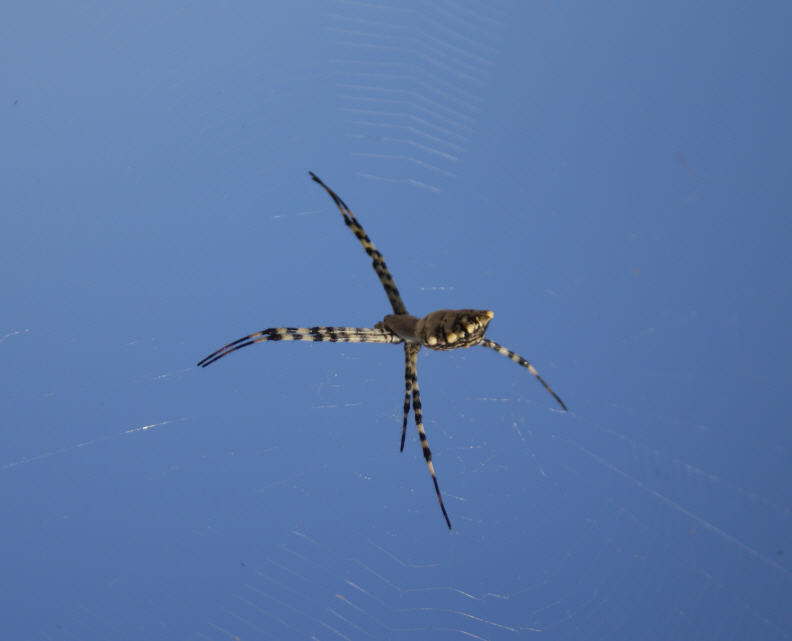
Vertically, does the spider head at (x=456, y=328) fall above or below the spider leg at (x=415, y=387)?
above

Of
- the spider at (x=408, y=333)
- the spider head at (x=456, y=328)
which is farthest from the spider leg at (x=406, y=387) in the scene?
the spider head at (x=456, y=328)

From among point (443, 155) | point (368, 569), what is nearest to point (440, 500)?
point (368, 569)

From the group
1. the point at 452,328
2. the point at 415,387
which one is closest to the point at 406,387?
the point at 415,387

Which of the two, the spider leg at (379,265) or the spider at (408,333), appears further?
the spider leg at (379,265)

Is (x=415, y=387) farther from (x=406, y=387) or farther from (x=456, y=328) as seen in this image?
(x=456, y=328)

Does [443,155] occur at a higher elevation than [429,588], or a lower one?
higher

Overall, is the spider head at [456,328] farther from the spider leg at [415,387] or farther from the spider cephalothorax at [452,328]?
the spider leg at [415,387]

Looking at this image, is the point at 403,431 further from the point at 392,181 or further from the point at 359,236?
the point at 392,181
